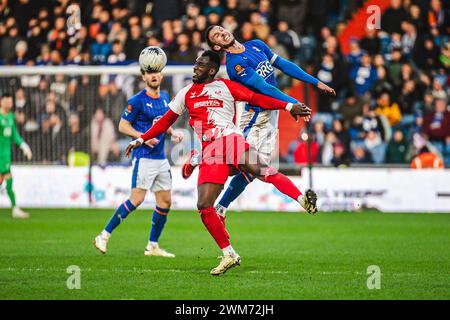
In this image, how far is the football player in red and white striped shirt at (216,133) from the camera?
1080cm

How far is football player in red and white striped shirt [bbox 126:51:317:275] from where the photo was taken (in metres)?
10.8

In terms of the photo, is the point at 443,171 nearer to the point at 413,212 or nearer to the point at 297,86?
the point at 413,212

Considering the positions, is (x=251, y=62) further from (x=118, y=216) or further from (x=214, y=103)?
(x=118, y=216)

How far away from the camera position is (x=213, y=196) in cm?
1086

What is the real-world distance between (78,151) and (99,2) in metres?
5.13

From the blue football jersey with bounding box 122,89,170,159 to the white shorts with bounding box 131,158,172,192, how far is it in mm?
97

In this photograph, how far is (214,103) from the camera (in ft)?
35.9

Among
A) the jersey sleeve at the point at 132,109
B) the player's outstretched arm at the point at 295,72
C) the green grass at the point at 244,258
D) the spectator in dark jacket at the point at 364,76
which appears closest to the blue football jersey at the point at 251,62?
the player's outstretched arm at the point at 295,72

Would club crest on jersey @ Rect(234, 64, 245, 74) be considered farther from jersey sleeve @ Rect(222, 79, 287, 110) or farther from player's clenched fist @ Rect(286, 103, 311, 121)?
player's clenched fist @ Rect(286, 103, 311, 121)

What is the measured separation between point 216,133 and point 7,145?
10.6 meters

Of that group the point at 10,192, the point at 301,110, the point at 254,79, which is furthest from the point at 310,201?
the point at 10,192

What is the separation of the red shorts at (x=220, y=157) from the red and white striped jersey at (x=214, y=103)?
92 mm

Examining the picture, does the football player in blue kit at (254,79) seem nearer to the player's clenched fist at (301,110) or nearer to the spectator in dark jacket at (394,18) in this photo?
the player's clenched fist at (301,110)
